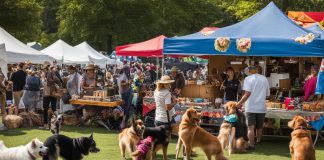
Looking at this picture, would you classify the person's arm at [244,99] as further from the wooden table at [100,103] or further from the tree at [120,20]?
the tree at [120,20]

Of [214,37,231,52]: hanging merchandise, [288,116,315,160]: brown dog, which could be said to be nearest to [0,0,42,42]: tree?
[214,37,231,52]: hanging merchandise

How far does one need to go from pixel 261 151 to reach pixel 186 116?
9.15 feet

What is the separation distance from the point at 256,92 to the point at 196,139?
2.58 metres

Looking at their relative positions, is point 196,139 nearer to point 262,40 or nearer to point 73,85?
point 262,40

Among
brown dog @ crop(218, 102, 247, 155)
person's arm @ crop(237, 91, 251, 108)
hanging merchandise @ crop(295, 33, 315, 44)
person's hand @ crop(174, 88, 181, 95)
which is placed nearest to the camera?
brown dog @ crop(218, 102, 247, 155)

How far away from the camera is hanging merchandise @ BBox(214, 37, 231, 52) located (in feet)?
40.1

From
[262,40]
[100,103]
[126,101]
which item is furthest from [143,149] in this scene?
[126,101]

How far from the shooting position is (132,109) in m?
14.9

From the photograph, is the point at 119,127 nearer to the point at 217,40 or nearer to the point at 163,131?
the point at 217,40

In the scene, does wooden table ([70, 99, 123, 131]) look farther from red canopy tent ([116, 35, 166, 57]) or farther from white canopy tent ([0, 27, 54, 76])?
red canopy tent ([116, 35, 166, 57])

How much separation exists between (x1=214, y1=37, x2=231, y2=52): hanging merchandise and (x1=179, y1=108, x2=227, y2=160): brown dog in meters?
3.39

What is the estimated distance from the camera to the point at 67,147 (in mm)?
8516

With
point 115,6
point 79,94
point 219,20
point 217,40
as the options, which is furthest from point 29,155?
point 219,20

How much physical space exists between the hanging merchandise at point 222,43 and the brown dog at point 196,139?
134 inches
